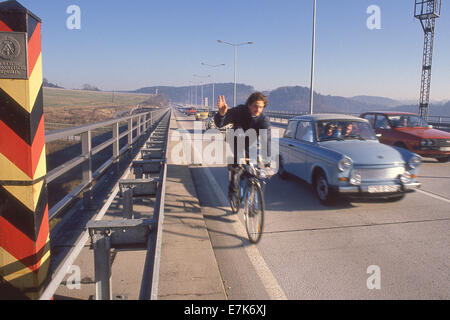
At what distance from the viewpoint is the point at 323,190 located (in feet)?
22.0

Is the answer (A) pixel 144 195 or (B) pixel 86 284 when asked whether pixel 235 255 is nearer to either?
(A) pixel 144 195

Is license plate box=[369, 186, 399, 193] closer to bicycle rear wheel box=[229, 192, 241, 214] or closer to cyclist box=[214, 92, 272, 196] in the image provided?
cyclist box=[214, 92, 272, 196]

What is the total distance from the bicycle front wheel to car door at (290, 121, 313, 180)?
8.63ft

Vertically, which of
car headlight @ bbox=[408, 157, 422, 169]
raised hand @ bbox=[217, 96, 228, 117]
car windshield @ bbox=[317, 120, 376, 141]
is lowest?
car headlight @ bbox=[408, 157, 422, 169]

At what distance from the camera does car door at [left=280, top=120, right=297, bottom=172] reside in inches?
333

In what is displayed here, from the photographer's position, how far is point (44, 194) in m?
2.66

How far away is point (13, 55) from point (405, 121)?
Answer: 1236cm

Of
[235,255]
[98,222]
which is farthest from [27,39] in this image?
[235,255]

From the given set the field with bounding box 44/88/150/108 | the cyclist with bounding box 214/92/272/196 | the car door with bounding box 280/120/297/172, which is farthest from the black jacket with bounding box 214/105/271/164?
the field with bounding box 44/88/150/108

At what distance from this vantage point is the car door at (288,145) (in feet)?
27.7

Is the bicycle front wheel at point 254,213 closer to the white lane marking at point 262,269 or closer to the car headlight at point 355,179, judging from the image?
the white lane marking at point 262,269

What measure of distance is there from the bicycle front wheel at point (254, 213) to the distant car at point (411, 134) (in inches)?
318

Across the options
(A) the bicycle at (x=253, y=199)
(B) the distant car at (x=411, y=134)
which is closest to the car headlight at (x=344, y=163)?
(A) the bicycle at (x=253, y=199)
